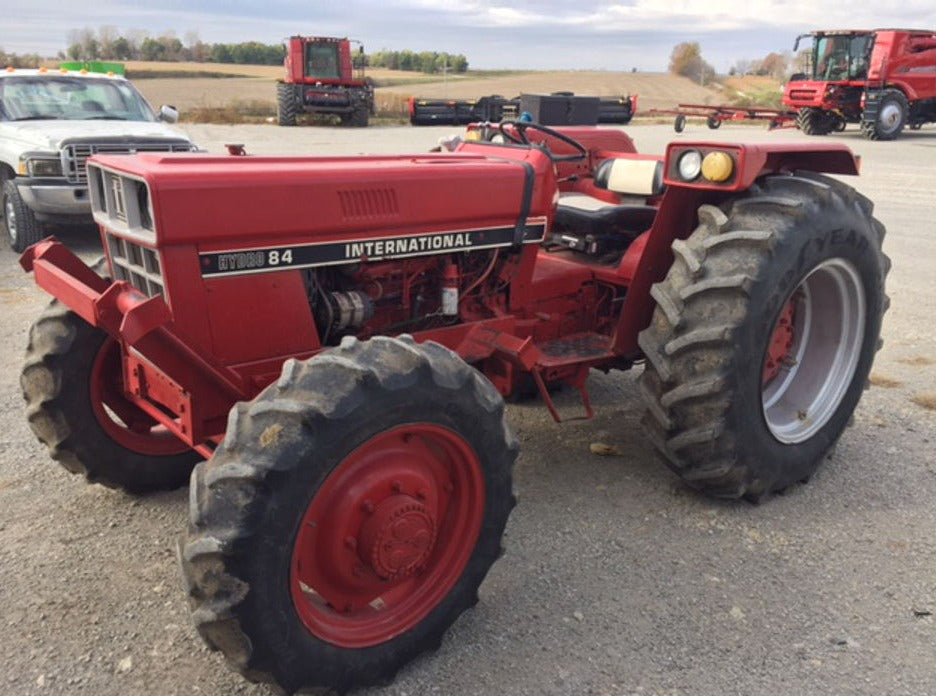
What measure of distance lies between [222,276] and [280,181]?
366 mm

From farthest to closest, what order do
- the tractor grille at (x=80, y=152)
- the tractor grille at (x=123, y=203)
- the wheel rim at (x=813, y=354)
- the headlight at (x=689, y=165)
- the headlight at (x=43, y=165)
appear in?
1. the headlight at (x=43, y=165)
2. the tractor grille at (x=80, y=152)
3. the wheel rim at (x=813, y=354)
4. the headlight at (x=689, y=165)
5. the tractor grille at (x=123, y=203)

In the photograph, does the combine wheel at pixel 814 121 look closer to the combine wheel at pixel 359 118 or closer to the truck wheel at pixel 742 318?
the combine wheel at pixel 359 118

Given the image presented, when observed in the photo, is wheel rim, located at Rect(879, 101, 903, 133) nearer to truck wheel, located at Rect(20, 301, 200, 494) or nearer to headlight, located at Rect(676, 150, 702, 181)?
headlight, located at Rect(676, 150, 702, 181)

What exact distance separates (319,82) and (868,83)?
16.2 metres

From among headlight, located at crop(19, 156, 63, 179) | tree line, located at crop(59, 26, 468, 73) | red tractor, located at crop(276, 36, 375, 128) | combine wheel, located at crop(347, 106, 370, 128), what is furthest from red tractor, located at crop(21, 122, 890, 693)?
tree line, located at crop(59, 26, 468, 73)

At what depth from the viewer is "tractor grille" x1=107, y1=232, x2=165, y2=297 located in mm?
2668

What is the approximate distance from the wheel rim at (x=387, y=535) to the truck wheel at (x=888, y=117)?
2351 cm

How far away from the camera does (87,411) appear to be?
3.30m

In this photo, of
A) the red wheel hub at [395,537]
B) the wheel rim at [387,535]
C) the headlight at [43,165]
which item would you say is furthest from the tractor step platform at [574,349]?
the headlight at [43,165]

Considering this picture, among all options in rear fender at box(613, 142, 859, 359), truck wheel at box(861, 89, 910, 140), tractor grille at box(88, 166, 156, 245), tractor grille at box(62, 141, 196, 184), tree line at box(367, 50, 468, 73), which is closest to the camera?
tractor grille at box(88, 166, 156, 245)

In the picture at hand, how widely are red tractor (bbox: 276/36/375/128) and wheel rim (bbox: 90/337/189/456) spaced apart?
23676mm

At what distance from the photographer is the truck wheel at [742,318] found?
3.22m

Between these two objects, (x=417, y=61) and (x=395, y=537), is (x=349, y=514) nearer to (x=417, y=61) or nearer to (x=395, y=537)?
(x=395, y=537)

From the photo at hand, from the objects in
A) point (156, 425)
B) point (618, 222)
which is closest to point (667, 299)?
point (618, 222)
